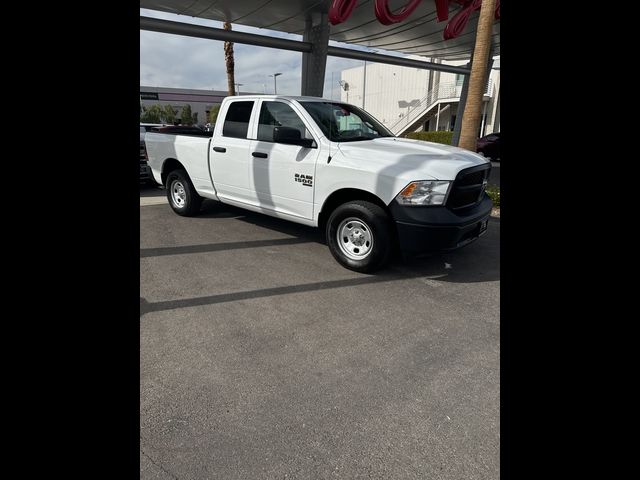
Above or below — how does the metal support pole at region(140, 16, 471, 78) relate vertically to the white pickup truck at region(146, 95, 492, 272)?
above

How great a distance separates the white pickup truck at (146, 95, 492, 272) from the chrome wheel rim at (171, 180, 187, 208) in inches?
34.9

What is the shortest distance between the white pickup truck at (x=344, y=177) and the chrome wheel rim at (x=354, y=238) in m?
0.01

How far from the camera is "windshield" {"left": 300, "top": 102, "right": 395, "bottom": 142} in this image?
489 centimetres

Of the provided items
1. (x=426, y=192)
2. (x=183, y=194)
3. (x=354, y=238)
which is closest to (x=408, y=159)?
(x=426, y=192)

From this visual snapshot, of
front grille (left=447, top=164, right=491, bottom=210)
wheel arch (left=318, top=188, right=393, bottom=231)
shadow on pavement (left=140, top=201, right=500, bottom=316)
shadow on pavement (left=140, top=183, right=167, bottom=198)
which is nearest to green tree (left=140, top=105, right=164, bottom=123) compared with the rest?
shadow on pavement (left=140, top=183, right=167, bottom=198)

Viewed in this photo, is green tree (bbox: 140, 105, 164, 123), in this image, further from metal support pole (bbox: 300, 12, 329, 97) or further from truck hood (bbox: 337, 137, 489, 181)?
truck hood (bbox: 337, 137, 489, 181)

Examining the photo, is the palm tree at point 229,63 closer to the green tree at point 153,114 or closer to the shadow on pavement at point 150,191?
the shadow on pavement at point 150,191

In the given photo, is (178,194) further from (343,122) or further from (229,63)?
(229,63)

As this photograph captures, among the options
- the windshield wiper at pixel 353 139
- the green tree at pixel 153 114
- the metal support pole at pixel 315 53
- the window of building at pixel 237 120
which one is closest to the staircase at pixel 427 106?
the metal support pole at pixel 315 53

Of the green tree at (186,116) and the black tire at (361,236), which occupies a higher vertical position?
the green tree at (186,116)

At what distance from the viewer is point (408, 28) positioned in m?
13.9

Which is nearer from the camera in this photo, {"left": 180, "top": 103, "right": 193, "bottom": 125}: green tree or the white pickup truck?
the white pickup truck

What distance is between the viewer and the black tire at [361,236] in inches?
168
